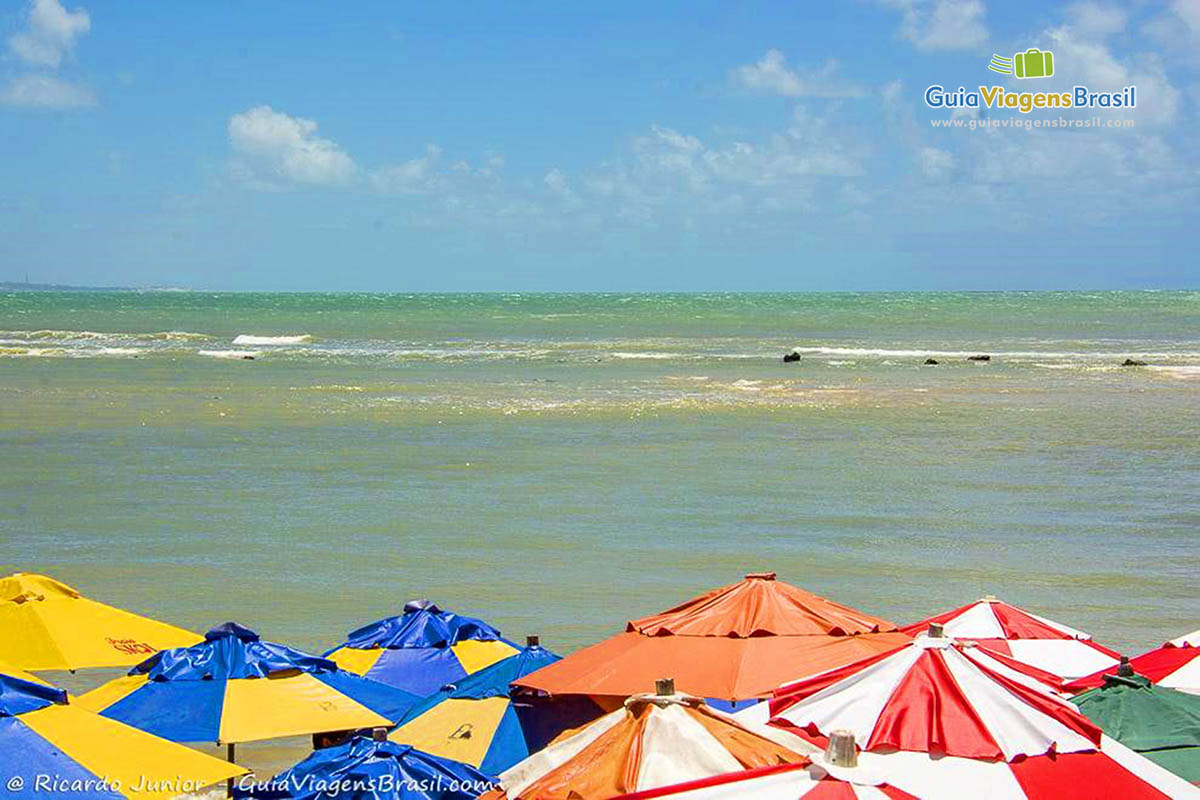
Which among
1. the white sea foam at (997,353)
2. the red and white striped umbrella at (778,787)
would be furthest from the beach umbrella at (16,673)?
the white sea foam at (997,353)

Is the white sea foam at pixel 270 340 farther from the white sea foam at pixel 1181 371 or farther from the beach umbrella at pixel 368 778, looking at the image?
the beach umbrella at pixel 368 778

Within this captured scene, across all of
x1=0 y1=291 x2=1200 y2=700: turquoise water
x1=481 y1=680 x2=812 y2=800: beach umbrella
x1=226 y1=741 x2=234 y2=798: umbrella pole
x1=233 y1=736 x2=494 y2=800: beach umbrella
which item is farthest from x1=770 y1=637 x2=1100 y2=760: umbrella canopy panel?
x1=0 y1=291 x2=1200 y2=700: turquoise water

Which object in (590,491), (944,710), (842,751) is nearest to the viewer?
(842,751)

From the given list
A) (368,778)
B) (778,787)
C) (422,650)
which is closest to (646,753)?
(778,787)

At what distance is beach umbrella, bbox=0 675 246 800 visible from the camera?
6988mm

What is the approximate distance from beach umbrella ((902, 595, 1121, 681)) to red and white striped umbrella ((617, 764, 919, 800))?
5.23m

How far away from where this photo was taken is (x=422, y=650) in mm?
11688

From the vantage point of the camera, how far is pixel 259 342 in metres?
77.4

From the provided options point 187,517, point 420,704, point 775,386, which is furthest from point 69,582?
point 775,386

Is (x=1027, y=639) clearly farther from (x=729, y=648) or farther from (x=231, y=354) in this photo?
(x=231, y=354)

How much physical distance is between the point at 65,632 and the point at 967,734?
7.32m

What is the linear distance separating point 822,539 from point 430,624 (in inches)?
397

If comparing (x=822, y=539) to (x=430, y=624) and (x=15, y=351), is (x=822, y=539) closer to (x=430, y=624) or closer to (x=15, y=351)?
(x=430, y=624)

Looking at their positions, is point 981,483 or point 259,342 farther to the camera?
point 259,342
